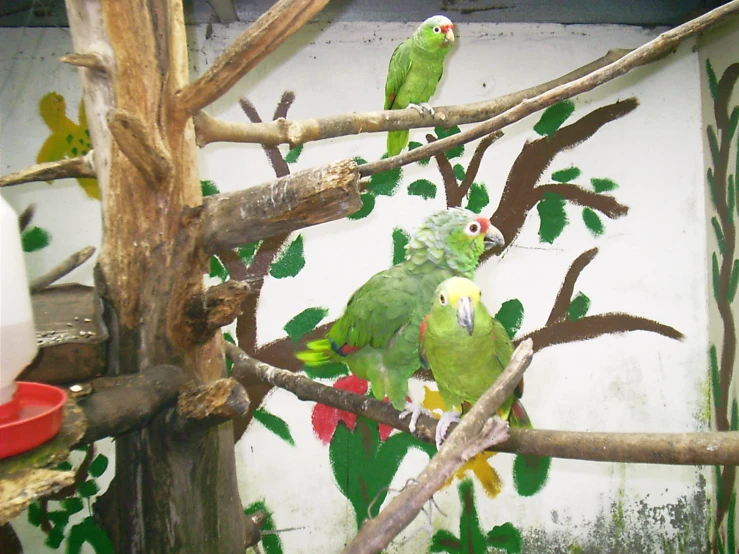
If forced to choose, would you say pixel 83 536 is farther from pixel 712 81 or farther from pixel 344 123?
pixel 712 81

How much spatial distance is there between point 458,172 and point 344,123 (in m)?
0.88

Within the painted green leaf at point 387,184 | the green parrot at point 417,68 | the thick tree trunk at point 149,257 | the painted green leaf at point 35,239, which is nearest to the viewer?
the thick tree trunk at point 149,257

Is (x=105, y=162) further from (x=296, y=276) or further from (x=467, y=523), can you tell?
(x=467, y=523)

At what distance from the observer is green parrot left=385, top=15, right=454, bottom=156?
1.79 meters

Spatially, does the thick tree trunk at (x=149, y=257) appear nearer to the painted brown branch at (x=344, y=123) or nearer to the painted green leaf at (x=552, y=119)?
the painted brown branch at (x=344, y=123)

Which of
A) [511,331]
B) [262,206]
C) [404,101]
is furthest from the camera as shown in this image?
[511,331]

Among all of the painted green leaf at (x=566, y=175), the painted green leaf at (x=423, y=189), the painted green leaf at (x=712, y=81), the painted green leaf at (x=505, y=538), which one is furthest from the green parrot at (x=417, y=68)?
the painted green leaf at (x=505, y=538)

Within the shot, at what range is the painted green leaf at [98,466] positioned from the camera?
6.45ft

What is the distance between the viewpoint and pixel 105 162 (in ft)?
3.15

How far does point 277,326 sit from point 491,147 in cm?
116

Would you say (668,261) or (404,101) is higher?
(404,101)

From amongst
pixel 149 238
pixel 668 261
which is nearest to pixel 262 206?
pixel 149 238

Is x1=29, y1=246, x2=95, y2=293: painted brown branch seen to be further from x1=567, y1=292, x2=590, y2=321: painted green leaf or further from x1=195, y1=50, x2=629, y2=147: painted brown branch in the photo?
x1=567, y1=292, x2=590, y2=321: painted green leaf

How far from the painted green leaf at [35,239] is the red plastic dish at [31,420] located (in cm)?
143
